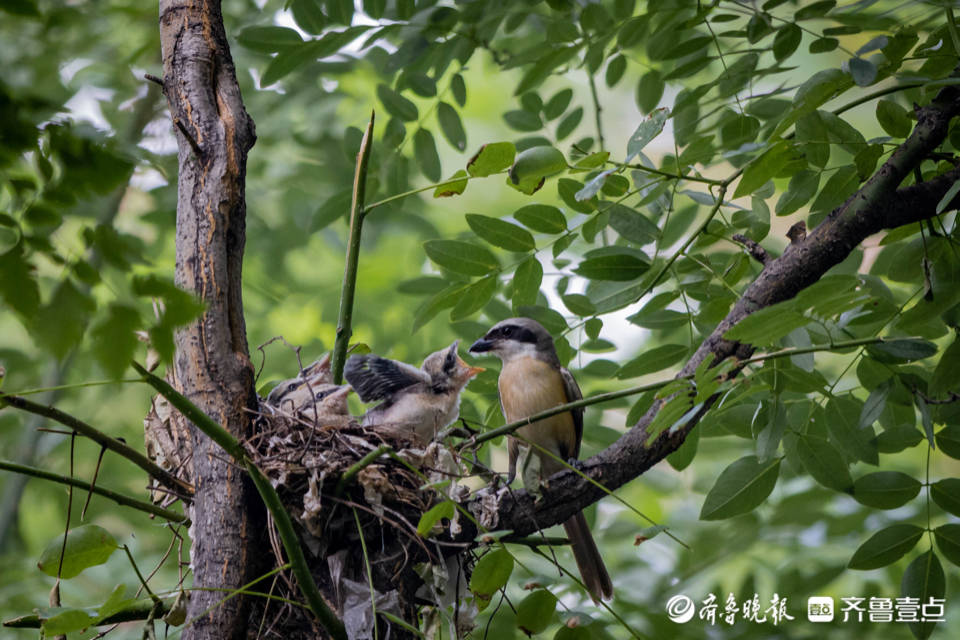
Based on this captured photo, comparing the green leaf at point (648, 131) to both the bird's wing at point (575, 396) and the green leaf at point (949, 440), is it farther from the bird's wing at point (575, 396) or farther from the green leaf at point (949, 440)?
the bird's wing at point (575, 396)

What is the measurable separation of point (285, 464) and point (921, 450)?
4371 millimetres

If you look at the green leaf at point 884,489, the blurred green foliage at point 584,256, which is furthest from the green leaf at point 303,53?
the green leaf at point 884,489

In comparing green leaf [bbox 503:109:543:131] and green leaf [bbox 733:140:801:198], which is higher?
green leaf [bbox 503:109:543:131]

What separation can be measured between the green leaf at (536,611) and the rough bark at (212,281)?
0.66m

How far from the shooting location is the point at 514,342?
3.52 metres

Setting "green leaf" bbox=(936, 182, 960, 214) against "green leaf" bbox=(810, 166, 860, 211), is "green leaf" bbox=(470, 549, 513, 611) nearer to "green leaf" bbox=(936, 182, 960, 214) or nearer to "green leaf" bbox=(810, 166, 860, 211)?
"green leaf" bbox=(936, 182, 960, 214)

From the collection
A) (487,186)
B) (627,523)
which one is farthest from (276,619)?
(487,186)

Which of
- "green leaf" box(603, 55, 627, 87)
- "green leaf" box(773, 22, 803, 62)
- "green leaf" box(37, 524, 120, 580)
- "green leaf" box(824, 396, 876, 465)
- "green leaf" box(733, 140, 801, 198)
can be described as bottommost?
"green leaf" box(37, 524, 120, 580)

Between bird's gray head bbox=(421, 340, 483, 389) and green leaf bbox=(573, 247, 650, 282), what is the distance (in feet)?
2.48

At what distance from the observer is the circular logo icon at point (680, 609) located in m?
3.39

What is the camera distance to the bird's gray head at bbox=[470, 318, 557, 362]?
11.4 ft

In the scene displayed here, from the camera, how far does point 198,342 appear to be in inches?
82.6

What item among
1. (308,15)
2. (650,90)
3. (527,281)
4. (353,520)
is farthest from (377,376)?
(650,90)

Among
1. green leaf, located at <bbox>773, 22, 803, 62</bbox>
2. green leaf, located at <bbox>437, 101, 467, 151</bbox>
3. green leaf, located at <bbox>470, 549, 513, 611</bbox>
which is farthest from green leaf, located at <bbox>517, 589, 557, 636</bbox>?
green leaf, located at <bbox>437, 101, 467, 151</bbox>
